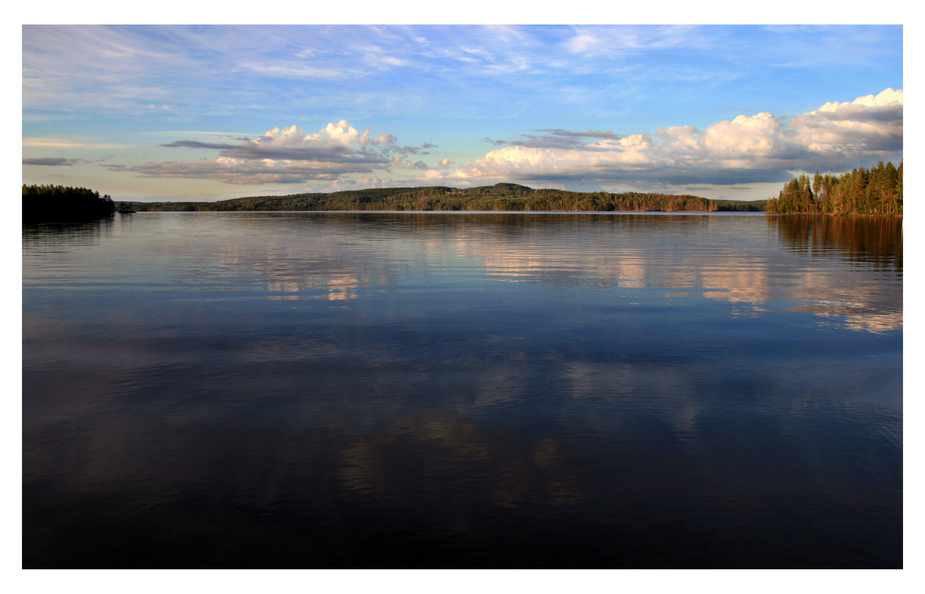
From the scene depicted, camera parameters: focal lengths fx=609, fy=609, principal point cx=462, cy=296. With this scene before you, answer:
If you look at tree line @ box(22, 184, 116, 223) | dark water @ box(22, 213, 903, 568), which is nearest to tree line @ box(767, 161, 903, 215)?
dark water @ box(22, 213, 903, 568)

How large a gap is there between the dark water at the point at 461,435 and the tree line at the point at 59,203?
422 feet

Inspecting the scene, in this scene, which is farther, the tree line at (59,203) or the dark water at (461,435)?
the tree line at (59,203)

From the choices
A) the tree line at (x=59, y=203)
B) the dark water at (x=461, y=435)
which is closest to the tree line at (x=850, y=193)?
the dark water at (x=461, y=435)

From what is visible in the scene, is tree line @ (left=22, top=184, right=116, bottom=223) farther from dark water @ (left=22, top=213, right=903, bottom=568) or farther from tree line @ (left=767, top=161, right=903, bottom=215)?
tree line @ (left=767, top=161, right=903, bottom=215)

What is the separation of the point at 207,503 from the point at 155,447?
177 centimetres

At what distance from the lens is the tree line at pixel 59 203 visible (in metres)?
126

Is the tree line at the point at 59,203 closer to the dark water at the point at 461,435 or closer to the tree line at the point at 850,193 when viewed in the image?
the dark water at the point at 461,435

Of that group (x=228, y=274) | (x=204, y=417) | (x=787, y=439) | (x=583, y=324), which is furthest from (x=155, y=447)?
(x=228, y=274)

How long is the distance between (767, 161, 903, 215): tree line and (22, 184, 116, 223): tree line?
536 ft

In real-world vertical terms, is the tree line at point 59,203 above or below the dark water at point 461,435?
above

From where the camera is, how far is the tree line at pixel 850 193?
127 metres

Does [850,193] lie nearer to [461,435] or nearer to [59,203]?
[461,435]

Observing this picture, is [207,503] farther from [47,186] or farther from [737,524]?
[47,186]

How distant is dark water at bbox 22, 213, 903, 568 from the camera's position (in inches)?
223
